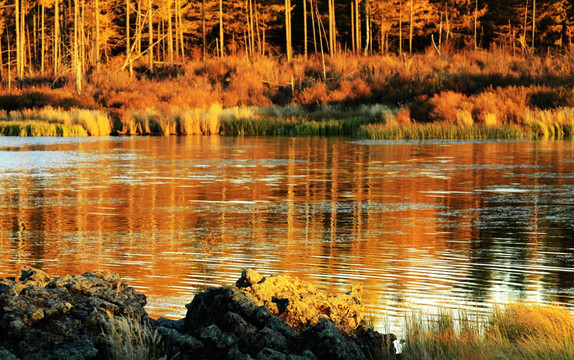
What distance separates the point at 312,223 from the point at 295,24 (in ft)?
248

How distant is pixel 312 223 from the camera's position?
14.9 m

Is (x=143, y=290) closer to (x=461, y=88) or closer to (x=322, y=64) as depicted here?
(x=461, y=88)

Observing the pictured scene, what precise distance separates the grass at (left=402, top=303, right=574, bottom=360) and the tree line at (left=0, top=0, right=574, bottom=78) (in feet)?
192

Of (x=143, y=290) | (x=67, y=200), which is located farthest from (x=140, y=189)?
(x=143, y=290)

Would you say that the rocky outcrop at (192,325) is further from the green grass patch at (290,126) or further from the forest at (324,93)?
the green grass patch at (290,126)

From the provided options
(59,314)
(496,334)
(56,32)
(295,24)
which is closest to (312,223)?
(496,334)

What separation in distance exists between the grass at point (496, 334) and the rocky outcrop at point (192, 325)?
0.28 meters

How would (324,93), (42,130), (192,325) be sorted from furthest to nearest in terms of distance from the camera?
1. (324,93)
2. (42,130)
3. (192,325)

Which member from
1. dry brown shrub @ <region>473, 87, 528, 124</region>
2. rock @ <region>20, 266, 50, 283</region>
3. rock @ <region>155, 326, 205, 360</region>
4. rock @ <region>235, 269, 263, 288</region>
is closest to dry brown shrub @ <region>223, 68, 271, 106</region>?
dry brown shrub @ <region>473, 87, 528, 124</region>

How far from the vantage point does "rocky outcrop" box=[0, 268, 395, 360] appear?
6.64 metres

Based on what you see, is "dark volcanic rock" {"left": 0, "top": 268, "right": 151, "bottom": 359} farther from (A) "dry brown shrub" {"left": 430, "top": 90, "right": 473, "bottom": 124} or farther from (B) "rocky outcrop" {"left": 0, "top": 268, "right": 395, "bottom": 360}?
(A) "dry brown shrub" {"left": 430, "top": 90, "right": 473, "bottom": 124}

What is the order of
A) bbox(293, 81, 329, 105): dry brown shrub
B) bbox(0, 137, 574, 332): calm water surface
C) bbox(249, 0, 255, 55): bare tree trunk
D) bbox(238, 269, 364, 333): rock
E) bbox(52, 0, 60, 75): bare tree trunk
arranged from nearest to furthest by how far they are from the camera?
bbox(238, 269, 364, 333): rock
bbox(0, 137, 574, 332): calm water surface
bbox(293, 81, 329, 105): dry brown shrub
bbox(52, 0, 60, 75): bare tree trunk
bbox(249, 0, 255, 55): bare tree trunk

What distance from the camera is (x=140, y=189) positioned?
20.1 meters

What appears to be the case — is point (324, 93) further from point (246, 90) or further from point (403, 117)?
point (403, 117)
